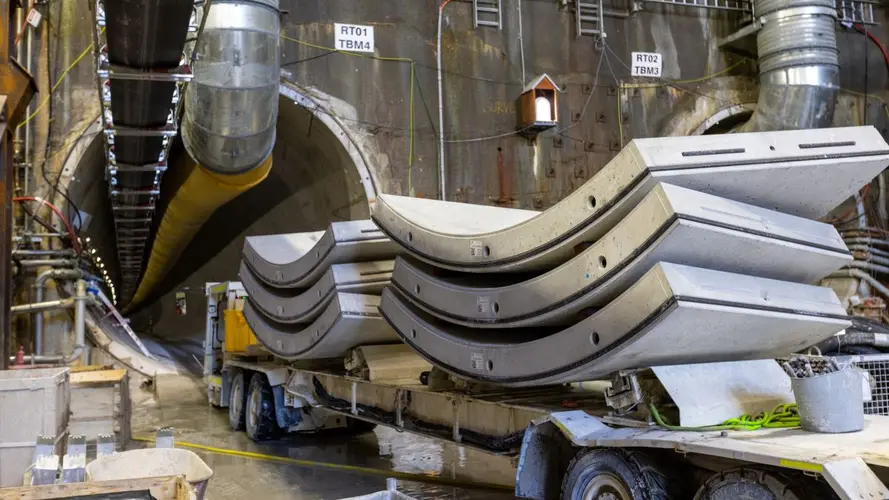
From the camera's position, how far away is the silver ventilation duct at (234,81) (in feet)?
27.1

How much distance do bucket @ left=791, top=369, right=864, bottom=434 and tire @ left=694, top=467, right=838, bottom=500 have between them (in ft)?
1.42

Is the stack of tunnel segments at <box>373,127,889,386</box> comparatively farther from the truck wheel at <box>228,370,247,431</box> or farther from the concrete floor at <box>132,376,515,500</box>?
the truck wheel at <box>228,370,247,431</box>

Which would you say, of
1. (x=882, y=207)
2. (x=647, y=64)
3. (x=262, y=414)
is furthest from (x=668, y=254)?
(x=882, y=207)

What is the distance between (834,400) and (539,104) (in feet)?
31.0

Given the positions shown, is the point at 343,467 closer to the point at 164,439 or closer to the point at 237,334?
the point at 164,439

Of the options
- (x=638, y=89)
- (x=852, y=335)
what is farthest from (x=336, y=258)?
(x=638, y=89)

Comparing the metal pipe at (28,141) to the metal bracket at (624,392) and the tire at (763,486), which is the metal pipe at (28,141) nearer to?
the metal bracket at (624,392)

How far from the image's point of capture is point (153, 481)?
2775 millimetres

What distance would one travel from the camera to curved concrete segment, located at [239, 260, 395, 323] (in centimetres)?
621

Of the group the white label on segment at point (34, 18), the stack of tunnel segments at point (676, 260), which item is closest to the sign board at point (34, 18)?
the white label on segment at point (34, 18)

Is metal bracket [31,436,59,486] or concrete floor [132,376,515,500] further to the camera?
concrete floor [132,376,515,500]

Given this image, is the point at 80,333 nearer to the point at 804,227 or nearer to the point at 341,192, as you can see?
the point at 341,192

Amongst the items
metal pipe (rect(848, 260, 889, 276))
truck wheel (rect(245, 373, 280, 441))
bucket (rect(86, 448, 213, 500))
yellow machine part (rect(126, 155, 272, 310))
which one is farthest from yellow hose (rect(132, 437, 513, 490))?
metal pipe (rect(848, 260, 889, 276))

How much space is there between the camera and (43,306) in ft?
33.5
